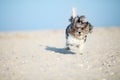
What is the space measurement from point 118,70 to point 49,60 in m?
3.75

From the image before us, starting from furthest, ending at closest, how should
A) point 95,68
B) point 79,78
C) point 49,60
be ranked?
point 49,60 < point 95,68 < point 79,78

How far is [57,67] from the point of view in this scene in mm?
10492

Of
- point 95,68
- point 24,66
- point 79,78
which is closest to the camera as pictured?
point 79,78

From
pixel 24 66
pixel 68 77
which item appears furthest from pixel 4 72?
pixel 68 77

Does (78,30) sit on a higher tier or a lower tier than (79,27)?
lower

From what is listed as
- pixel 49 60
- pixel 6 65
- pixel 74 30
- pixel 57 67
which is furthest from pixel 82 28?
pixel 6 65

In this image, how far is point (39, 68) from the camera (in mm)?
10383

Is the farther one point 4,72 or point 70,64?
point 70,64

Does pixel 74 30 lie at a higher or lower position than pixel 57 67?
higher

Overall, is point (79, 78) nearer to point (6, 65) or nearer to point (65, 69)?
point (65, 69)

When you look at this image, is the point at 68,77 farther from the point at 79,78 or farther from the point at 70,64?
the point at 70,64

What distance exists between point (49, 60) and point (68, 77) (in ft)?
11.2

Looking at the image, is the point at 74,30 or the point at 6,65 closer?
the point at 6,65

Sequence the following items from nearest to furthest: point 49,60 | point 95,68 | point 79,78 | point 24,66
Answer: point 79,78 < point 95,68 < point 24,66 < point 49,60
